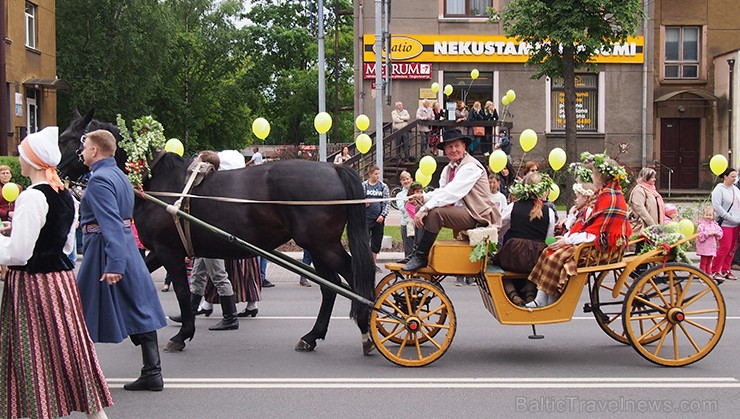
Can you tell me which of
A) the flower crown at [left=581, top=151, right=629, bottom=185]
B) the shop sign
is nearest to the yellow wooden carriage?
the flower crown at [left=581, top=151, right=629, bottom=185]

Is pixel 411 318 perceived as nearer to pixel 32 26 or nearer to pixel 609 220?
pixel 609 220

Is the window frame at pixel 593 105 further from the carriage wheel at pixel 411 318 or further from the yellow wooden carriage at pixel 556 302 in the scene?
the carriage wheel at pixel 411 318

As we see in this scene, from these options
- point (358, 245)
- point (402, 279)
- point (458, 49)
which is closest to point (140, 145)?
point (358, 245)

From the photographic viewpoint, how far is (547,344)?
847cm

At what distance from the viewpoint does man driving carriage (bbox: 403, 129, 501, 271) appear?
24.6ft

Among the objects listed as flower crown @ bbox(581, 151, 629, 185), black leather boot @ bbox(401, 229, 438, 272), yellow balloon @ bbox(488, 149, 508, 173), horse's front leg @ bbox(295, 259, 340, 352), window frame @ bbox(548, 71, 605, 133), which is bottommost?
horse's front leg @ bbox(295, 259, 340, 352)

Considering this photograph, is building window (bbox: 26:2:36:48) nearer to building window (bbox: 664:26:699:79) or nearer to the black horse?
building window (bbox: 664:26:699:79)

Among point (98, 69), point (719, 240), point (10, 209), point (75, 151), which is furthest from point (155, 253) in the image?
point (98, 69)

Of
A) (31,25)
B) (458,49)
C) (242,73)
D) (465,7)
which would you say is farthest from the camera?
(242,73)

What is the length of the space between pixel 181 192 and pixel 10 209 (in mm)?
6388

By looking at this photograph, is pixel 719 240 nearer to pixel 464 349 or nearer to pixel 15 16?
pixel 464 349

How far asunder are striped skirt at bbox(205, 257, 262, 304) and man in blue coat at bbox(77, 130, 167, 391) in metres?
3.35

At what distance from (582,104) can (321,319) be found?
24362mm

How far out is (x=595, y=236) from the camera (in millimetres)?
7414
